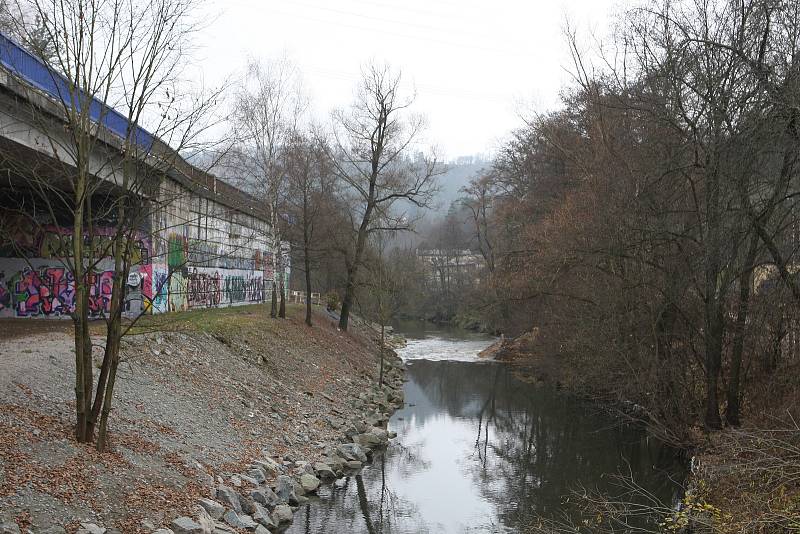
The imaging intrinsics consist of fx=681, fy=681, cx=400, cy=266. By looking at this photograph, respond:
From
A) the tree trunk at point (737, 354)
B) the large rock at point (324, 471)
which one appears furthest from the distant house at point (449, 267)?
the large rock at point (324, 471)

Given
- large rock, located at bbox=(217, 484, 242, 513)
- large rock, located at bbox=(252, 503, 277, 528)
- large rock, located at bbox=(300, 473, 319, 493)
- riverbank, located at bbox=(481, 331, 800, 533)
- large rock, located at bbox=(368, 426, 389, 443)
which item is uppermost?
riverbank, located at bbox=(481, 331, 800, 533)

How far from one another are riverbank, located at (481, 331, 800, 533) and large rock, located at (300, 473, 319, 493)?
687 cm

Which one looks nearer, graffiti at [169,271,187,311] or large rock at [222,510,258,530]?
large rock at [222,510,258,530]

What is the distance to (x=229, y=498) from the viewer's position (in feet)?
36.8

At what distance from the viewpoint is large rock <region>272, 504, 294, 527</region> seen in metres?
12.0

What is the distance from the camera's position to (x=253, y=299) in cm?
3953

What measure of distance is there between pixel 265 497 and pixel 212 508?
183 cm

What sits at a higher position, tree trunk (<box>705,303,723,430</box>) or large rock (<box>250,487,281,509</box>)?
tree trunk (<box>705,303,723,430</box>)

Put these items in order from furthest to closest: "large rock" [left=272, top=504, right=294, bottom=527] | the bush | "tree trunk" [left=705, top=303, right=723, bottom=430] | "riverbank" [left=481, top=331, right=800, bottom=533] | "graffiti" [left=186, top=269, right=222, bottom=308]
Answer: the bush, "graffiti" [left=186, top=269, right=222, bottom=308], "tree trunk" [left=705, top=303, right=723, bottom=430], "large rock" [left=272, top=504, right=294, bottom=527], "riverbank" [left=481, top=331, right=800, bottom=533]

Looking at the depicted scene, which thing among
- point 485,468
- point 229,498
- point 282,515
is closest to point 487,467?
point 485,468

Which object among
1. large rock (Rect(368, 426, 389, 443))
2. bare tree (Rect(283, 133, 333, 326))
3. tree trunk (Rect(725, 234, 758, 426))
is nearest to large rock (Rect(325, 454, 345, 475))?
large rock (Rect(368, 426, 389, 443))

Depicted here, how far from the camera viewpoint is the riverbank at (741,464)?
7741 millimetres

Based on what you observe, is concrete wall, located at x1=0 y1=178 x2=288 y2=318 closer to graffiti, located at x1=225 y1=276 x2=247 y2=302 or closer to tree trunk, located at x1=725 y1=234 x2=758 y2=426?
graffiti, located at x1=225 y1=276 x2=247 y2=302

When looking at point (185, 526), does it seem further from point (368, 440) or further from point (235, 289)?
point (235, 289)
